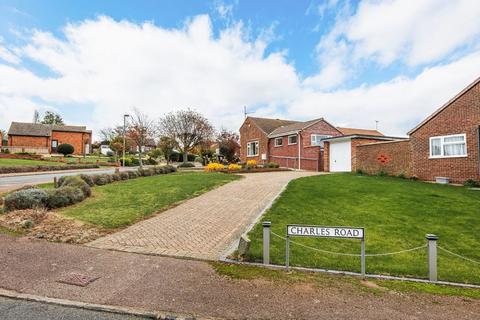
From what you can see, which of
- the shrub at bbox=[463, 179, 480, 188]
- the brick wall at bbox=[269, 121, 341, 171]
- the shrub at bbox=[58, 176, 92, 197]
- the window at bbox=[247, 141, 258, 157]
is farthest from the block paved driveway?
the window at bbox=[247, 141, 258, 157]

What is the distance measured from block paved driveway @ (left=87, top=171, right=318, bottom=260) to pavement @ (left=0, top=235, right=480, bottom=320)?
33.6 inches

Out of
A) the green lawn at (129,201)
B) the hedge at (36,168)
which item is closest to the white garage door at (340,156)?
the green lawn at (129,201)

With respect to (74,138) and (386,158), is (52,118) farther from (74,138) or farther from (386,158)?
(386,158)

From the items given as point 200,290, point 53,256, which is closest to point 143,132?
point 53,256

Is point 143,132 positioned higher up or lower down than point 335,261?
higher up

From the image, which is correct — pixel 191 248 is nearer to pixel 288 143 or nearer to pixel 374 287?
pixel 374 287

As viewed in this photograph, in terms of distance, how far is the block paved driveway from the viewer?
6785 mm

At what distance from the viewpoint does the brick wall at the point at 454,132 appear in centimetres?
1569

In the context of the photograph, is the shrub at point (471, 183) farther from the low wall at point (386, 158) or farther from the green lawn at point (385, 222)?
the low wall at point (386, 158)

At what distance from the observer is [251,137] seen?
37.6 metres

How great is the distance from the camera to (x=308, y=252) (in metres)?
6.75

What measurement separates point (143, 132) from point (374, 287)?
100ft

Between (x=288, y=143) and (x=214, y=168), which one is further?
(x=288, y=143)

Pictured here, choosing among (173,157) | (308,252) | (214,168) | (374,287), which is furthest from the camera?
(173,157)
